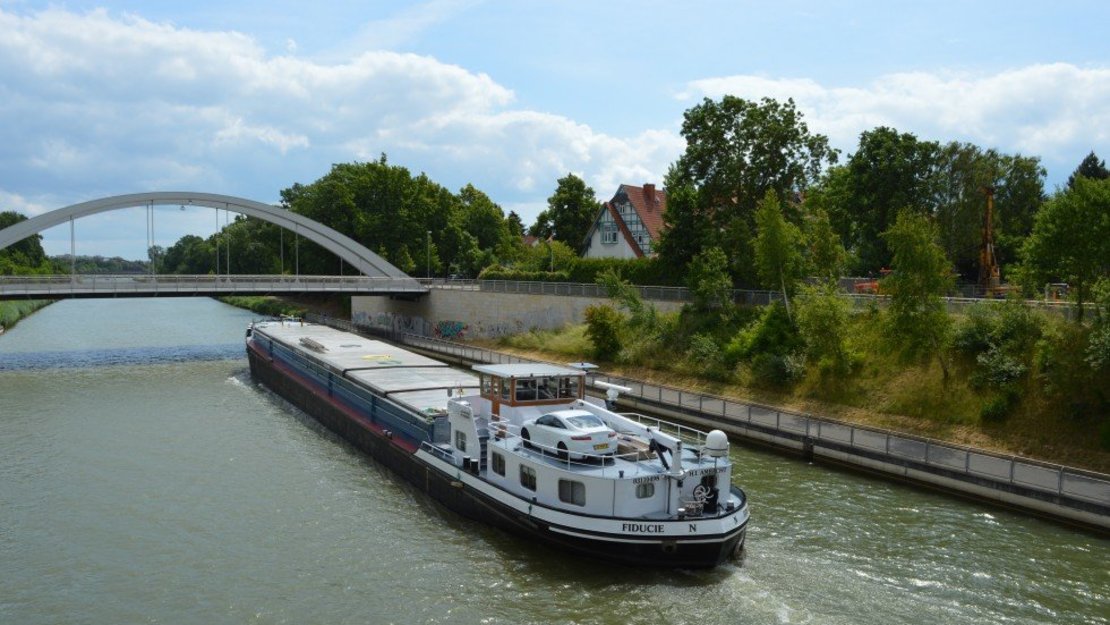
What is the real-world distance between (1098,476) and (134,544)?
2414cm

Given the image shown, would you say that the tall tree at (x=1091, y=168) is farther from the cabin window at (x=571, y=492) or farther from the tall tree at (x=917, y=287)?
the cabin window at (x=571, y=492)

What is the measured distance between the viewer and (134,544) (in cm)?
1941

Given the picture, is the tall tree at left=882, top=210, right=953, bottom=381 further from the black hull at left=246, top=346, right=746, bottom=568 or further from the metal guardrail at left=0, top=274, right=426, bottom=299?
the metal guardrail at left=0, top=274, right=426, bottom=299

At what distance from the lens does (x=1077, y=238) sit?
87.7 feet

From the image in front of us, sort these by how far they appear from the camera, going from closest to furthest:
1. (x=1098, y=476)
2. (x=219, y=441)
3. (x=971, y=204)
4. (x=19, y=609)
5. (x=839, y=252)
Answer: (x=19, y=609) → (x=1098, y=476) → (x=219, y=441) → (x=839, y=252) → (x=971, y=204)

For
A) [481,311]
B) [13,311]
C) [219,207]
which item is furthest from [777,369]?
[13,311]

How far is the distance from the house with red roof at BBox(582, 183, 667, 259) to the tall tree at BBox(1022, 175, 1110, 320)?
1675 inches

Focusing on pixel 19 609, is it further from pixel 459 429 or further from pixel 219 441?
pixel 219 441

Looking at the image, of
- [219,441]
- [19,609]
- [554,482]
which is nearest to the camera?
[19,609]

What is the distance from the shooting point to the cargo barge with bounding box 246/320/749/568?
17047 mm

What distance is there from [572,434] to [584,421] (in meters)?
0.81

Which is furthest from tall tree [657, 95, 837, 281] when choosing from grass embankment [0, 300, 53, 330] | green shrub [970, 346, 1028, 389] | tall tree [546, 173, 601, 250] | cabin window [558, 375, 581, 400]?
grass embankment [0, 300, 53, 330]

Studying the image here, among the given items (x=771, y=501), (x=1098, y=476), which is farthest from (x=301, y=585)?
(x=1098, y=476)

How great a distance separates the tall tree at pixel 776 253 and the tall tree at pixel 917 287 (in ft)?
27.1
